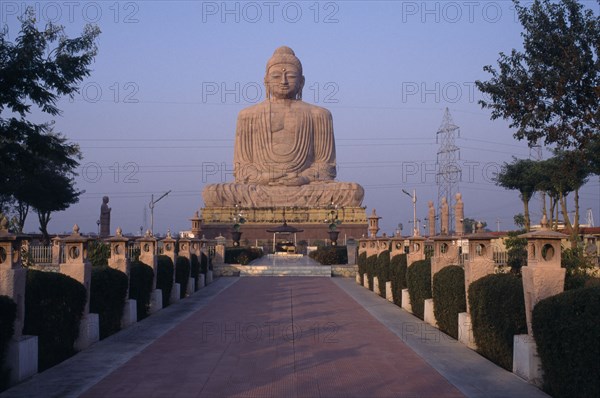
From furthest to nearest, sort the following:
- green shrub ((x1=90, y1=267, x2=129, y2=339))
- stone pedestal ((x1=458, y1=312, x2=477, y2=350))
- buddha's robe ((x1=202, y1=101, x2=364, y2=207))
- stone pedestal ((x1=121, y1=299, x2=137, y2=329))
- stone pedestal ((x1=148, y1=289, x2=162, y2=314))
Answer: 1. buddha's robe ((x1=202, y1=101, x2=364, y2=207))
2. stone pedestal ((x1=148, y1=289, x2=162, y2=314))
3. stone pedestal ((x1=121, y1=299, x2=137, y2=329))
4. green shrub ((x1=90, y1=267, x2=129, y2=339))
5. stone pedestal ((x1=458, y1=312, x2=477, y2=350))

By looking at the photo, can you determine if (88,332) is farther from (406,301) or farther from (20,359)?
(406,301)

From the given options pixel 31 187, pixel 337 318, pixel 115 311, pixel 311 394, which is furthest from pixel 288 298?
pixel 31 187

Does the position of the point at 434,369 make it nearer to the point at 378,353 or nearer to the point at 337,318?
the point at 378,353

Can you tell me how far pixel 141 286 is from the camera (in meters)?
13.5

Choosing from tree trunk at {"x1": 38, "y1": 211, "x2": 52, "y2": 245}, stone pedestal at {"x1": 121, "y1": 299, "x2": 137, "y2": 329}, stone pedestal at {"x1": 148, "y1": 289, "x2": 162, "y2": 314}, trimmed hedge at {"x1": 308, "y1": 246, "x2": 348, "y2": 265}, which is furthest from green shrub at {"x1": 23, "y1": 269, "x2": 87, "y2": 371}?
tree trunk at {"x1": 38, "y1": 211, "x2": 52, "y2": 245}

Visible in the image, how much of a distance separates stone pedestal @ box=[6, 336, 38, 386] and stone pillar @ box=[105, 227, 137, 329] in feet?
14.1

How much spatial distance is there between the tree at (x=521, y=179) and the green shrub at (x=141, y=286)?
26.9 meters

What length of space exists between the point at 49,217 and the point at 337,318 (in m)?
28.6

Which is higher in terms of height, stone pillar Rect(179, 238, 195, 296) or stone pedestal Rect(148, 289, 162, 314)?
stone pillar Rect(179, 238, 195, 296)

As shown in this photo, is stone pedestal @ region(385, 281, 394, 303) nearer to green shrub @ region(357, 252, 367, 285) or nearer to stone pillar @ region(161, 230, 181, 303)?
green shrub @ region(357, 252, 367, 285)

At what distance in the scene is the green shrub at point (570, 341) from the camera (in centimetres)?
564

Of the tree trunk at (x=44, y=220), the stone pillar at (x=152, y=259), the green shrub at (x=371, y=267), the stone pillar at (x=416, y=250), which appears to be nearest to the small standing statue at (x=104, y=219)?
the tree trunk at (x=44, y=220)

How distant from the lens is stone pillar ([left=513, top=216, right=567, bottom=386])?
747 centimetres

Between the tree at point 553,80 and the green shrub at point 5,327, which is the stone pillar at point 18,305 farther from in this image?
the tree at point 553,80
